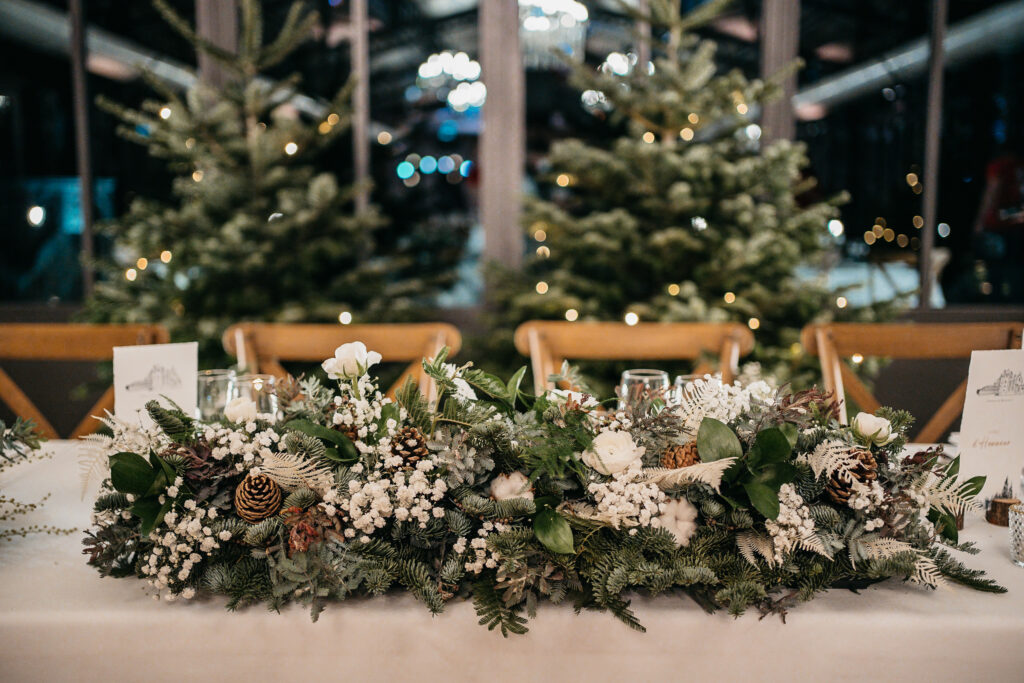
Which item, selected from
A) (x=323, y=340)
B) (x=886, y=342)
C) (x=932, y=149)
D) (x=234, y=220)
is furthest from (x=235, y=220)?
(x=932, y=149)

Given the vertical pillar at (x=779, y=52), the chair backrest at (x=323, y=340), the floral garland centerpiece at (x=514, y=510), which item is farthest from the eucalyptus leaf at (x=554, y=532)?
the vertical pillar at (x=779, y=52)

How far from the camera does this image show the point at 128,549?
2.44 ft

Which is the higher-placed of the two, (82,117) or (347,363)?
(82,117)

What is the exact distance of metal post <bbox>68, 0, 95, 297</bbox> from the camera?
2.79 metres

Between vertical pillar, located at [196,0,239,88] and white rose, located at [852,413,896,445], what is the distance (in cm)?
289

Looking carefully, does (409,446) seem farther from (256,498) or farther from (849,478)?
(849,478)

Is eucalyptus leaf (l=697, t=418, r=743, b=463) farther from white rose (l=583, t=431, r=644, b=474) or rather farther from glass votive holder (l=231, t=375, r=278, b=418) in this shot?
glass votive holder (l=231, t=375, r=278, b=418)

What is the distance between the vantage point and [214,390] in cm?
108

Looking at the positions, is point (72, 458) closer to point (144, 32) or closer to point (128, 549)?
point (128, 549)

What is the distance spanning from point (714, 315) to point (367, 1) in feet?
6.63

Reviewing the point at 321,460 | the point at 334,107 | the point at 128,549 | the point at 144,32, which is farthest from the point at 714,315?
the point at 144,32

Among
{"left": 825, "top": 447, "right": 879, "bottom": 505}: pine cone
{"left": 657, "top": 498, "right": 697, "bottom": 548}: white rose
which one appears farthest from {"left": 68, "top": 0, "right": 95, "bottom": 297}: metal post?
{"left": 825, "top": 447, "right": 879, "bottom": 505}: pine cone

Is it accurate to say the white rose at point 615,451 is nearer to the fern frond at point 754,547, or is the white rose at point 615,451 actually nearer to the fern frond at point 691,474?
the fern frond at point 691,474

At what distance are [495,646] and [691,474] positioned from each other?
0.90 ft
